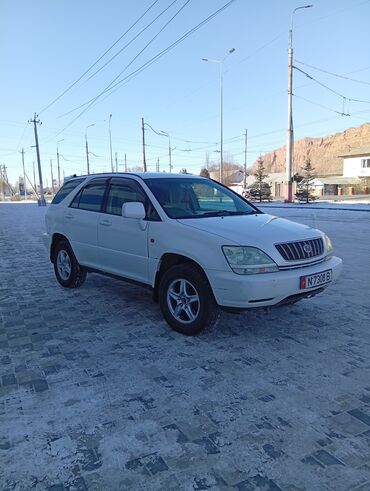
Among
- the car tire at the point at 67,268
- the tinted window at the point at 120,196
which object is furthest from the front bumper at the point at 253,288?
the car tire at the point at 67,268

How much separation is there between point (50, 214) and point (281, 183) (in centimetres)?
7006

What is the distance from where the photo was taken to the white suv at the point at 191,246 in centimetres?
384

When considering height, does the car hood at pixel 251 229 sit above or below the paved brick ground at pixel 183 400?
above

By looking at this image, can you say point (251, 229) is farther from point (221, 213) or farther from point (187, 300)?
point (187, 300)

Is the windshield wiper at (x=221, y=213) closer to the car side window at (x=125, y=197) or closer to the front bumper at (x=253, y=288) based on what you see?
the car side window at (x=125, y=197)

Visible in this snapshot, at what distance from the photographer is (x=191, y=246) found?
4.11 metres

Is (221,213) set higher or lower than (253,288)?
higher

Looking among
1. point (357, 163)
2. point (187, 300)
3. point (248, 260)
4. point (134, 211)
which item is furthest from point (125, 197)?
point (357, 163)

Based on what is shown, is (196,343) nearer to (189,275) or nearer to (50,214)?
(189,275)

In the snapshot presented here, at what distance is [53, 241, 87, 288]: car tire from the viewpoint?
6.14m

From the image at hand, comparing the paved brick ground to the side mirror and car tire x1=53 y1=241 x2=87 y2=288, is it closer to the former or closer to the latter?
car tire x1=53 y1=241 x2=87 y2=288

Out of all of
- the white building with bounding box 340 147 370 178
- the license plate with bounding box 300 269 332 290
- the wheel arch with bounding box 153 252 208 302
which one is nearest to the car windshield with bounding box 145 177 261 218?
the wheel arch with bounding box 153 252 208 302

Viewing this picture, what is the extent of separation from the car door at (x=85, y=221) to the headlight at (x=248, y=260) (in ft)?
7.78

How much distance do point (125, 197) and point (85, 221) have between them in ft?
2.87
